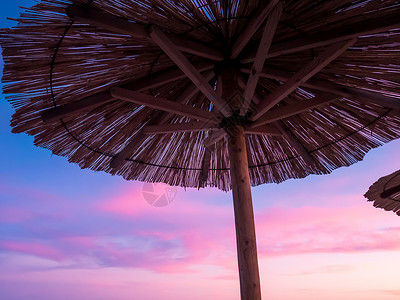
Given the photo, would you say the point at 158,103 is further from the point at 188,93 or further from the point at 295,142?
the point at 295,142

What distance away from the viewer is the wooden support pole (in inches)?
81.9

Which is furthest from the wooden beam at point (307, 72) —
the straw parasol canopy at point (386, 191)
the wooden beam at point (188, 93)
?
the straw parasol canopy at point (386, 191)

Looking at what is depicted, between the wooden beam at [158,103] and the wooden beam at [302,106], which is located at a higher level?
the wooden beam at [302,106]

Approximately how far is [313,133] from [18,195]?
8.66 m

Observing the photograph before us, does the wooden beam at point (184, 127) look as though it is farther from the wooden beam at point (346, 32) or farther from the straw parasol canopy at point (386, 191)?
the straw parasol canopy at point (386, 191)

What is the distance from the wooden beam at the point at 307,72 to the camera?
6.56ft

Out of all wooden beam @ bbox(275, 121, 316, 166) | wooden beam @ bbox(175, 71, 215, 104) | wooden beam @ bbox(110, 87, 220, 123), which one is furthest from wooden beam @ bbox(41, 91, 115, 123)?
wooden beam @ bbox(275, 121, 316, 166)

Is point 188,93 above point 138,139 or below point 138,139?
above

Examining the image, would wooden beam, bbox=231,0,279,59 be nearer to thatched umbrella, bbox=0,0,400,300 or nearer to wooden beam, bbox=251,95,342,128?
thatched umbrella, bbox=0,0,400,300

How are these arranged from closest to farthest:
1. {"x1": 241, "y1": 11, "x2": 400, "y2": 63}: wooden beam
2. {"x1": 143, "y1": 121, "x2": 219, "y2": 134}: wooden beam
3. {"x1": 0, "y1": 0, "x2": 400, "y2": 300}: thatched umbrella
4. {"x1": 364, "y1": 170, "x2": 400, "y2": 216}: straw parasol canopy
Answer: {"x1": 241, "y1": 11, "x2": 400, "y2": 63}: wooden beam → {"x1": 0, "y1": 0, "x2": 400, "y2": 300}: thatched umbrella → {"x1": 143, "y1": 121, "x2": 219, "y2": 134}: wooden beam → {"x1": 364, "y1": 170, "x2": 400, "y2": 216}: straw parasol canopy

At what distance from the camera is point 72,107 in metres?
2.31

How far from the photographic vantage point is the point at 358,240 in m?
8.61

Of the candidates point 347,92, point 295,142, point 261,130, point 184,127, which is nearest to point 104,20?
point 184,127

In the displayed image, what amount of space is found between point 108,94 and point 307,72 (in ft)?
4.74
